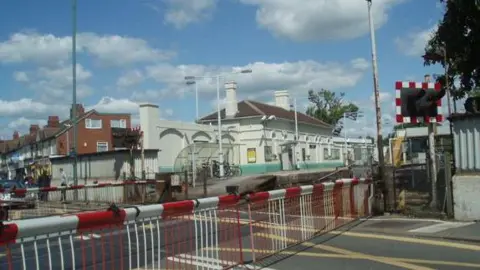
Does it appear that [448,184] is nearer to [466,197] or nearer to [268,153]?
[466,197]

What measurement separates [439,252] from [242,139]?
4499cm

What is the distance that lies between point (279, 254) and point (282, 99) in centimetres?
6186

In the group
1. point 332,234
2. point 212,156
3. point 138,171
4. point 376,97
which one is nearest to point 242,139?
point 212,156

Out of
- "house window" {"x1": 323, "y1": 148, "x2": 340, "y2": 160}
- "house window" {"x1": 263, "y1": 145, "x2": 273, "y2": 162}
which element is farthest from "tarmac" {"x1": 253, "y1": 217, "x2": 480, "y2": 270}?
"house window" {"x1": 323, "y1": 148, "x2": 340, "y2": 160}

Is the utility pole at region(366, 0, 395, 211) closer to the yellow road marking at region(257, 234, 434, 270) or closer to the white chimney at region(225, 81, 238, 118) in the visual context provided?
the yellow road marking at region(257, 234, 434, 270)

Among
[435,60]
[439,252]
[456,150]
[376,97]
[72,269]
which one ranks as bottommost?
[439,252]

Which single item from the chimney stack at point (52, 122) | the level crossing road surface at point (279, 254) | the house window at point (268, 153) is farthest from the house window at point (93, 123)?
the level crossing road surface at point (279, 254)

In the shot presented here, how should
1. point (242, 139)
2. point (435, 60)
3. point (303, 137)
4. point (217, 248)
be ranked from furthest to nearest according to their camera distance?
point (303, 137) → point (242, 139) → point (435, 60) → point (217, 248)

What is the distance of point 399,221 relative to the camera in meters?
13.4

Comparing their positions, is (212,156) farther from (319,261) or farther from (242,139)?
(319,261)

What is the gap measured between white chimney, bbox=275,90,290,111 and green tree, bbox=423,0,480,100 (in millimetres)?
47632

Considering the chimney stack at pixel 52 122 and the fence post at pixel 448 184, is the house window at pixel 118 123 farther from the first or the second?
the fence post at pixel 448 184

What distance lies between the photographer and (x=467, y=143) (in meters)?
13.1

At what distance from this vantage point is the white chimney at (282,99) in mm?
70238
